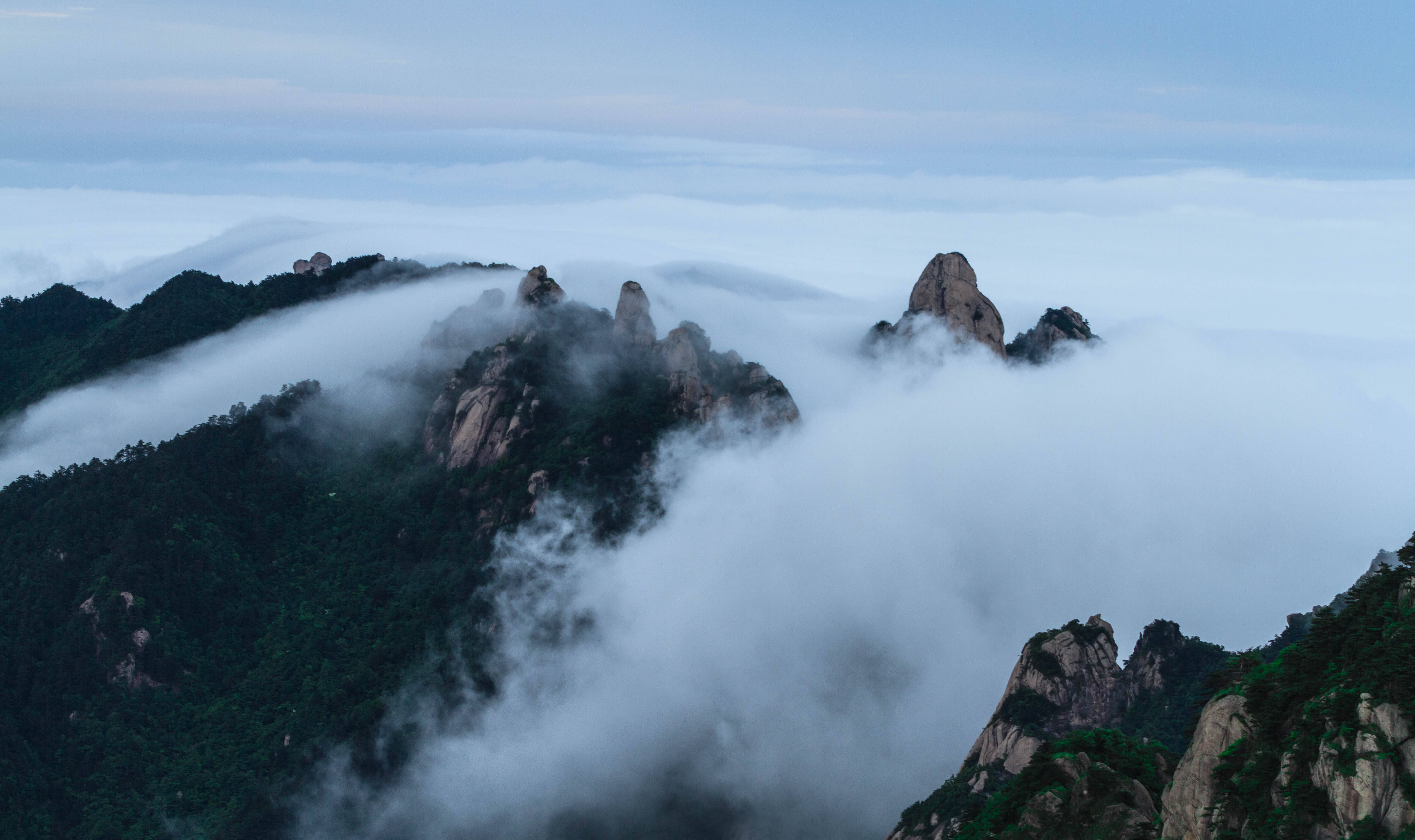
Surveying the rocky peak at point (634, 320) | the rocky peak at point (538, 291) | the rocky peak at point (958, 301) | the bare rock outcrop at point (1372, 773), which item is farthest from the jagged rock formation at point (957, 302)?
the bare rock outcrop at point (1372, 773)

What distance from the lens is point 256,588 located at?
133m

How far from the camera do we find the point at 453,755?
11319 centimetres

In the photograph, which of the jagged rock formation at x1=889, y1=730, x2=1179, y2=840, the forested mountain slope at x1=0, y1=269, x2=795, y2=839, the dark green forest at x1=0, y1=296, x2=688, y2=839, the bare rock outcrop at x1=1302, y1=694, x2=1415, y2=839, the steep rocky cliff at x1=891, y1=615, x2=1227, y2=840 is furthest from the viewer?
the forested mountain slope at x1=0, y1=269, x2=795, y2=839

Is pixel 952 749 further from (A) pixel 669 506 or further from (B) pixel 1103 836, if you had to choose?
(B) pixel 1103 836

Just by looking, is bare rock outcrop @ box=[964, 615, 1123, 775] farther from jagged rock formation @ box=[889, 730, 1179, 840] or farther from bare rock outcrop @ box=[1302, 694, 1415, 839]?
bare rock outcrop @ box=[1302, 694, 1415, 839]

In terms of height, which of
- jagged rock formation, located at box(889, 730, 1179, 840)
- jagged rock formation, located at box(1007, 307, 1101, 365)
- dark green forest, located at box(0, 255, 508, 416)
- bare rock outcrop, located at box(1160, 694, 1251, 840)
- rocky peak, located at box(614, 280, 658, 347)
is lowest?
jagged rock formation, located at box(889, 730, 1179, 840)

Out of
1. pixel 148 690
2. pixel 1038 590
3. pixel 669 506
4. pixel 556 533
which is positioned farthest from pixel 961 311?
pixel 148 690

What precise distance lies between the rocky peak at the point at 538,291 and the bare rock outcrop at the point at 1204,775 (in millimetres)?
125829

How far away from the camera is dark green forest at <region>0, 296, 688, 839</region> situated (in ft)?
357

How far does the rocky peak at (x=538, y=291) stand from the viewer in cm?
16088

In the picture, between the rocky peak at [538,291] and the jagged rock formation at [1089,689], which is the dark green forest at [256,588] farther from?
the jagged rock formation at [1089,689]

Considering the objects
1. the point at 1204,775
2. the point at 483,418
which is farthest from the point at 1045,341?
the point at 1204,775

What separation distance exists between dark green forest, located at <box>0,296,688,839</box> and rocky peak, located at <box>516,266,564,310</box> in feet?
10.3

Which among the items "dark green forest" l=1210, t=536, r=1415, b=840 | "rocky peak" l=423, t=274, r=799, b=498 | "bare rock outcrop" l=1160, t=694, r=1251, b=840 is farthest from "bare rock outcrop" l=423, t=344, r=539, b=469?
"bare rock outcrop" l=1160, t=694, r=1251, b=840
